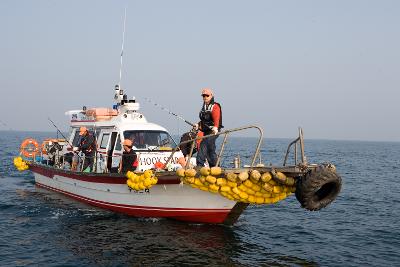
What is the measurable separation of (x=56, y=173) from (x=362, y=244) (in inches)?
437

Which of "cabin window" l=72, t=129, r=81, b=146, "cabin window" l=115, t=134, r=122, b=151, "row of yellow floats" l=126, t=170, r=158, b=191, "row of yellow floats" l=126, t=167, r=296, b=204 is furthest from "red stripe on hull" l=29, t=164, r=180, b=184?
"cabin window" l=72, t=129, r=81, b=146

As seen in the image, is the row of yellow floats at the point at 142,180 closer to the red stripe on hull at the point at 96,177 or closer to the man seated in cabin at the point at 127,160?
the red stripe on hull at the point at 96,177

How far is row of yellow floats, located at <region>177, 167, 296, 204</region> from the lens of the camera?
30.2 ft

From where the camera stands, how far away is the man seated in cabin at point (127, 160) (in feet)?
40.3

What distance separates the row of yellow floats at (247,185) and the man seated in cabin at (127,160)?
304 cm

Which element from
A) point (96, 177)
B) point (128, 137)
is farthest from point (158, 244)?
point (128, 137)

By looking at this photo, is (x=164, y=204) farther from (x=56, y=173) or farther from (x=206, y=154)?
(x=56, y=173)

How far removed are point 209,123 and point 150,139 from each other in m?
3.38

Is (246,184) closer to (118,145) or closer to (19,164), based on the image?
(118,145)

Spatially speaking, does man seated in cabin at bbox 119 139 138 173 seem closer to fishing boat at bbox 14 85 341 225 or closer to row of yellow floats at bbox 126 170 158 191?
fishing boat at bbox 14 85 341 225

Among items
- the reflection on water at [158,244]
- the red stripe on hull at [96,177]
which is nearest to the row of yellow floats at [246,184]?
the red stripe on hull at [96,177]

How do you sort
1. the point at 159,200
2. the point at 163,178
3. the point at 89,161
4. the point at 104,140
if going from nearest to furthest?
1. the point at 163,178
2. the point at 159,200
3. the point at 104,140
4. the point at 89,161

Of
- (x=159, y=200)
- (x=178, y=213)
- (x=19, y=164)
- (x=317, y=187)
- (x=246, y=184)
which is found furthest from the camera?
(x=19, y=164)

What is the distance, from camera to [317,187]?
8.59 m
